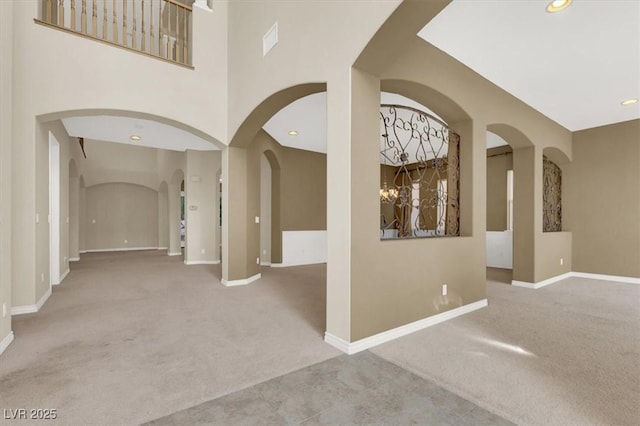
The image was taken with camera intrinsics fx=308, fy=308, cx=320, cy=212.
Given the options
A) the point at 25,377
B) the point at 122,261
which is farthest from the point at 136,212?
the point at 25,377

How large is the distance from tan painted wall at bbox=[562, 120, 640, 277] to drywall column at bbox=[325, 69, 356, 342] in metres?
5.69

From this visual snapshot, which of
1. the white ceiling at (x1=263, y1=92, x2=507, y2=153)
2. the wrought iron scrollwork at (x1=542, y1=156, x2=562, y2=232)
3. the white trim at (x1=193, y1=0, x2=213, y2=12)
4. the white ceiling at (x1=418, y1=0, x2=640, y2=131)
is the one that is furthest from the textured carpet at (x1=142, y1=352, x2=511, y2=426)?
the wrought iron scrollwork at (x1=542, y1=156, x2=562, y2=232)

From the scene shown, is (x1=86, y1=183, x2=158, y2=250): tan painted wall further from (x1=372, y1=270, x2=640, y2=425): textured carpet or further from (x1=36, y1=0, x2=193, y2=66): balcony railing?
(x1=372, y1=270, x2=640, y2=425): textured carpet

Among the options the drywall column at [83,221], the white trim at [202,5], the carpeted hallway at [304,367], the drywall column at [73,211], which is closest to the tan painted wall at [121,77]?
the white trim at [202,5]

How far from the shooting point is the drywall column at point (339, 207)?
2631mm

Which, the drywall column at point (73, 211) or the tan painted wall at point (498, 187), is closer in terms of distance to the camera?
the tan painted wall at point (498, 187)

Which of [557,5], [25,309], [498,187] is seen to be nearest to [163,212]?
[25,309]

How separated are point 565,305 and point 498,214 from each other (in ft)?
12.2

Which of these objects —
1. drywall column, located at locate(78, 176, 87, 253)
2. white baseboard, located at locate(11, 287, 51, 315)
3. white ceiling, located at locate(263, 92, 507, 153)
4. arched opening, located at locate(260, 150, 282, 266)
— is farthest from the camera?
drywall column, located at locate(78, 176, 87, 253)

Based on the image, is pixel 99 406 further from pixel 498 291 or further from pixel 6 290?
pixel 498 291

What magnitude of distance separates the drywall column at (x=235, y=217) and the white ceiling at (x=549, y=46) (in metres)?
3.38

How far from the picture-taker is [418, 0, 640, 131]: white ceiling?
2.94 m

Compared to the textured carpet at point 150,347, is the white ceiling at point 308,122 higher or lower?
higher

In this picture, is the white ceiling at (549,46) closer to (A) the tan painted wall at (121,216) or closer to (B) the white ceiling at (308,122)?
(B) the white ceiling at (308,122)
